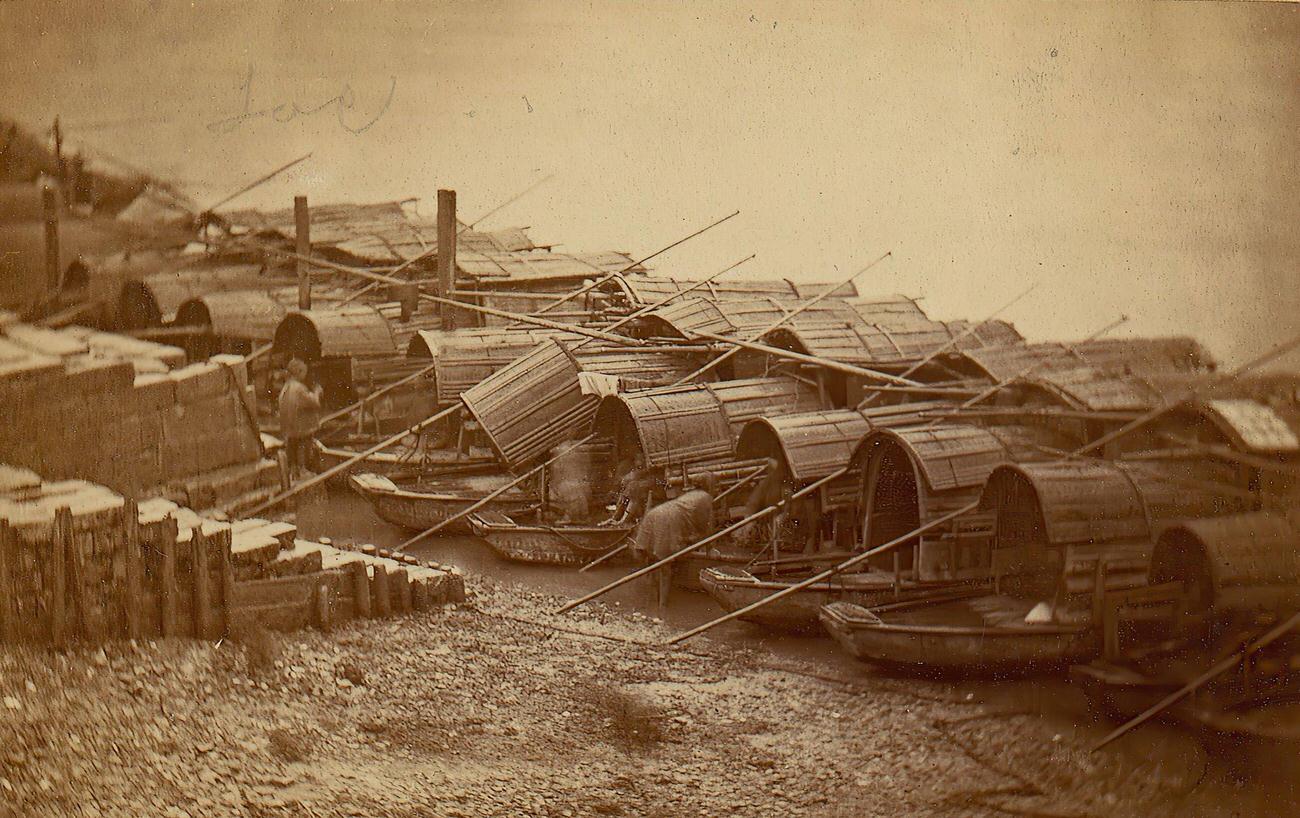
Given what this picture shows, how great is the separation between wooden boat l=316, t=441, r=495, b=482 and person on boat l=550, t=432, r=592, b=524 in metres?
0.62

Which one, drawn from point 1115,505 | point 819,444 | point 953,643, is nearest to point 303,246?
point 819,444

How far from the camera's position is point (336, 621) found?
673 centimetres

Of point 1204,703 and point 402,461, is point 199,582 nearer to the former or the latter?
point 402,461

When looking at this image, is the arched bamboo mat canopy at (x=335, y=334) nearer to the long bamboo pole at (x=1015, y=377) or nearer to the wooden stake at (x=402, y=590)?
the wooden stake at (x=402, y=590)

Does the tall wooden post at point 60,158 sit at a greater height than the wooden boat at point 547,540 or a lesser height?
greater

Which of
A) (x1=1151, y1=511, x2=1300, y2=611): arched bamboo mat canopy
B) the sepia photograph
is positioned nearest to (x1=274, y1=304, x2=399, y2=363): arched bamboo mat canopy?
the sepia photograph

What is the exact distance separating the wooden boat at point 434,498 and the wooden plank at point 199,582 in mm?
1548

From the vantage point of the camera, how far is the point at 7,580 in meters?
5.59

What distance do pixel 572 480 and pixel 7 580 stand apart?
168 inches

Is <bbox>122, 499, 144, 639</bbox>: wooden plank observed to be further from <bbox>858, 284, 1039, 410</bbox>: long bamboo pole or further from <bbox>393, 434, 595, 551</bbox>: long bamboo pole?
<bbox>858, 284, 1039, 410</bbox>: long bamboo pole

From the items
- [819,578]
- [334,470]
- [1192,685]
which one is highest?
[334,470]

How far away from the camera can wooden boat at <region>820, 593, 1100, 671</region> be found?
21.0 ft

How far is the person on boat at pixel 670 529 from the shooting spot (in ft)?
26.1

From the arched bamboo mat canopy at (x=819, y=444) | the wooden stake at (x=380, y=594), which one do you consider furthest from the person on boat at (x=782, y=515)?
the wooden stake at (x=380, y=594)
